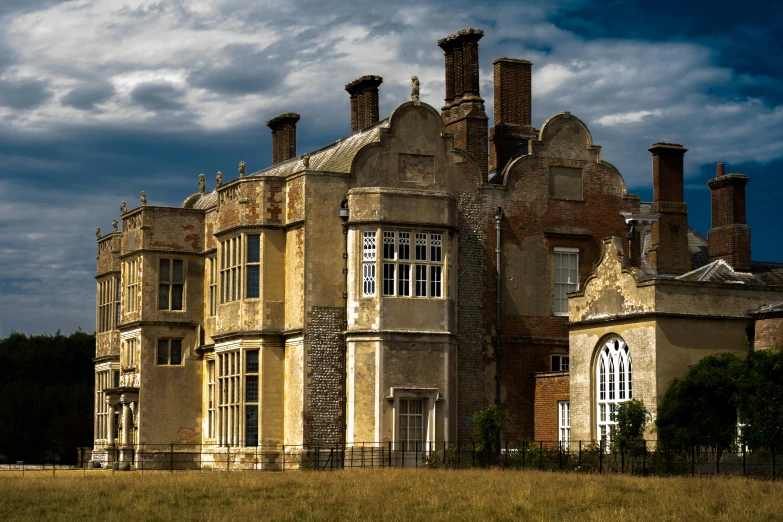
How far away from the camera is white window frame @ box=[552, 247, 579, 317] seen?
45000 millimetres

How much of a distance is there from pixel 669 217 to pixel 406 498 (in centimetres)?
2013

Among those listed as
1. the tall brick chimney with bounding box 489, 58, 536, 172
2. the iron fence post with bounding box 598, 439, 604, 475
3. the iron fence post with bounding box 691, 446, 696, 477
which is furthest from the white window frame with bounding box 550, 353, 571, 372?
the iron fence post with bounding box 691, 446, 696, 477

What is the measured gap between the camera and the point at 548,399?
4341 cm

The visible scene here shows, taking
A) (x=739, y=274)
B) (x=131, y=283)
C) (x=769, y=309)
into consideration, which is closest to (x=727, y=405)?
(x=769, y=309)

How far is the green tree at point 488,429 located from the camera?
40.9m

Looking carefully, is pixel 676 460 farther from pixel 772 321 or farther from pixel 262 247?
pixel 262 247

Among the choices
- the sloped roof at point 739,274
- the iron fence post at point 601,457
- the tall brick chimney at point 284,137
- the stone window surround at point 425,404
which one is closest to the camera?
Answer: the iron fence post at point 601,457

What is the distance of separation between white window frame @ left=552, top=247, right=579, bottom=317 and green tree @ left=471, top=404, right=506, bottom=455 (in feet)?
17.0

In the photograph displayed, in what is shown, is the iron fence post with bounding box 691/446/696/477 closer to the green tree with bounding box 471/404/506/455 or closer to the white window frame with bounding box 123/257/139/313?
the green tree with bounding box 471/404/506/455

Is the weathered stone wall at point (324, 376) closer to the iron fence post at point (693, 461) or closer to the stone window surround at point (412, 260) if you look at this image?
the stone window surround at point (412, 260)

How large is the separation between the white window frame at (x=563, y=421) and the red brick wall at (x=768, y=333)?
655 cm

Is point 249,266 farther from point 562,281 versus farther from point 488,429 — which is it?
point 562,281

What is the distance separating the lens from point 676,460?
3528 centimetres

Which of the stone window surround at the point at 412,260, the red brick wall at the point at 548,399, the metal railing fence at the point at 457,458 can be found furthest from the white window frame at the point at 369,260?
the red brick wall at the point at 548,399
